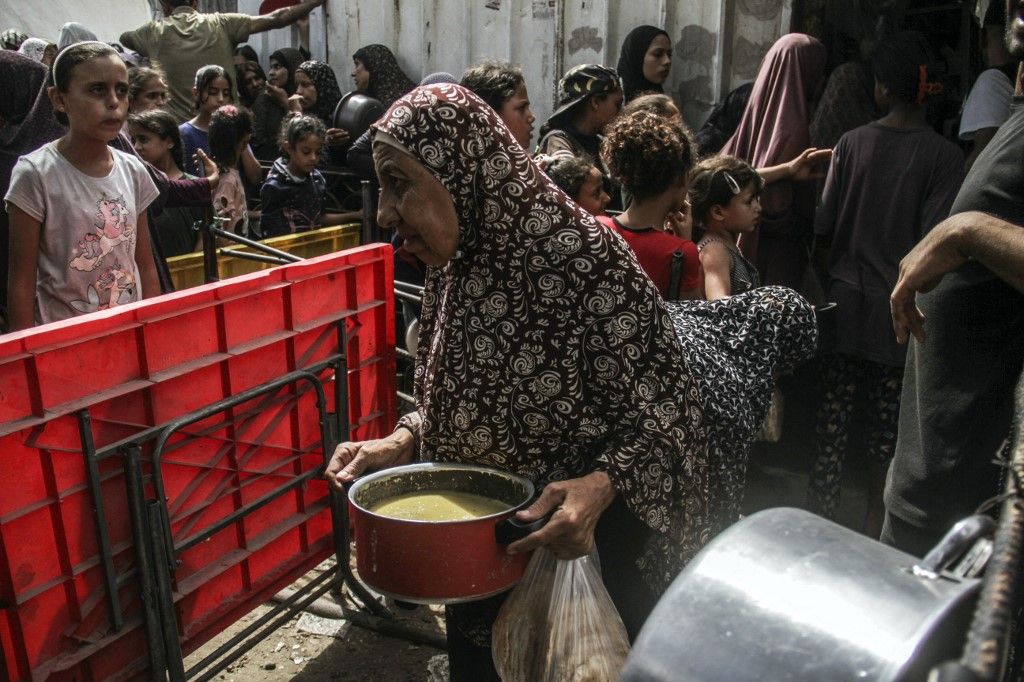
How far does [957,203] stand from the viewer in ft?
6.41

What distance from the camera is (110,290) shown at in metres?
2.99

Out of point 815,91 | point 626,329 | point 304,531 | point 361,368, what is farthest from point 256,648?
point 815,91

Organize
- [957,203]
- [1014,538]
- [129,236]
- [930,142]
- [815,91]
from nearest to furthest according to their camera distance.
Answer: [1014,538] < [957,203] < [129,236] < [930,142] < [815,91]

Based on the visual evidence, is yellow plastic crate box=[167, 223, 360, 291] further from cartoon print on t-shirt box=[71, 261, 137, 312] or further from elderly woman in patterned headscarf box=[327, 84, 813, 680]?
elderly woman in patterned headscarf box=[327, 84, 813, 680]

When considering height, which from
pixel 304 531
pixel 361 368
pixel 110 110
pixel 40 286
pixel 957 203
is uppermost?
pixel 110 110

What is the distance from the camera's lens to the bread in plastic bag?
5.91 ft

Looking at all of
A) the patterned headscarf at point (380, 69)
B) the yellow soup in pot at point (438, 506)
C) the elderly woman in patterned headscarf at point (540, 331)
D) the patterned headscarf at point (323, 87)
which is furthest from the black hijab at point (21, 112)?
the patterned headscarf at point (323, 87)

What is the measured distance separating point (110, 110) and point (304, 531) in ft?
5.15

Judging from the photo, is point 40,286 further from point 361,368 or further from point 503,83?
point 503,83

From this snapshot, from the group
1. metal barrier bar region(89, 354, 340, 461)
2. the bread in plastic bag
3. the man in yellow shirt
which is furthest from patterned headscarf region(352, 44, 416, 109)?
the bread in plastic bag

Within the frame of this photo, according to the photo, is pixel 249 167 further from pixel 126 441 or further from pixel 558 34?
pixel 126 441

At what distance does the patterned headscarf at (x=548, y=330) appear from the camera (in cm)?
173

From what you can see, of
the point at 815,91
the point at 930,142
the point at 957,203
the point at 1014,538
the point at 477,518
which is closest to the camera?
the point at 1014,538

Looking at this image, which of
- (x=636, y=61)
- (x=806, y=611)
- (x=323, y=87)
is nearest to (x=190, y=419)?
(x=806, y=611)
